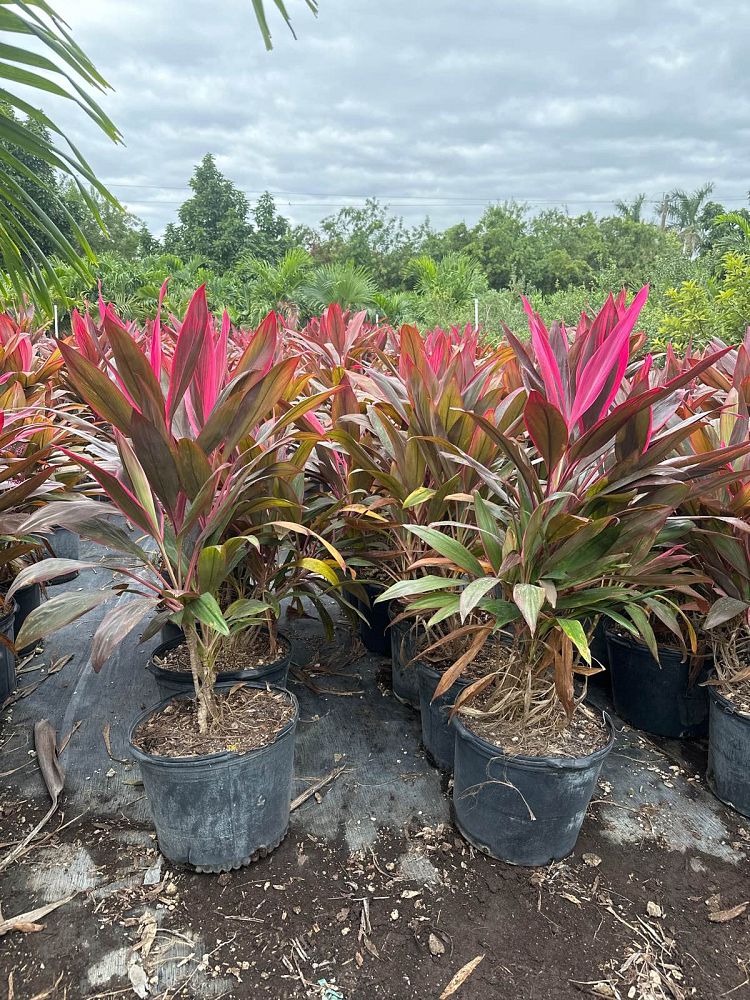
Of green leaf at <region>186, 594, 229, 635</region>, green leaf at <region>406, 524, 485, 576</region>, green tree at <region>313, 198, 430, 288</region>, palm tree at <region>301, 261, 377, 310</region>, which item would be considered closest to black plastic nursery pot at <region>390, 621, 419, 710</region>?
green leaf at <region>406, 524, 485, 576</region>

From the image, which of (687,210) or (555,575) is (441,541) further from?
(687,210)

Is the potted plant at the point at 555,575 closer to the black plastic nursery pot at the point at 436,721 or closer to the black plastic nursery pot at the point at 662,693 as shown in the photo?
the black plastic nursery pot at the point at 436,721

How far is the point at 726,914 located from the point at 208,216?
99.7 feet

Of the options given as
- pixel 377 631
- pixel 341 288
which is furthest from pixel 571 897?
pixel 341 288

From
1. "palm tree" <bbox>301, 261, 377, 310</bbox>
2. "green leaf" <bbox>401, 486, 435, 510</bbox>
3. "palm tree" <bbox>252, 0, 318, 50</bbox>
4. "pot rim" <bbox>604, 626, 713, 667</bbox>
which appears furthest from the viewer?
"palm tree" <bbox>301, 261, 377, 310</bbox>

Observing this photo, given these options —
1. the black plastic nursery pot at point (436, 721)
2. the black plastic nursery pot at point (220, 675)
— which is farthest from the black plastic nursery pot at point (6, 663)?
the black plastic nursery pot at point (436, 721)

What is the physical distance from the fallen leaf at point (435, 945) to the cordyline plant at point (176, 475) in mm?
631

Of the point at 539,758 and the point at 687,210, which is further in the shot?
the point at 687,210

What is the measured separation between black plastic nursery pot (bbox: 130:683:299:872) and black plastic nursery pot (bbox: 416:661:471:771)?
44cm

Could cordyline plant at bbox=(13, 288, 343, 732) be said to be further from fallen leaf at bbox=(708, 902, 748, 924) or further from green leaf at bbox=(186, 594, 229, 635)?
fallen leaf at bbox=(708, 902, 748, 924)

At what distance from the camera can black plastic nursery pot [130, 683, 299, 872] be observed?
1.31 metres

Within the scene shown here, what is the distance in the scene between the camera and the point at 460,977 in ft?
3.84

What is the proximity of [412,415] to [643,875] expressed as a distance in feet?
3.93

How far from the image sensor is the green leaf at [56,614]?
3.74 ft
